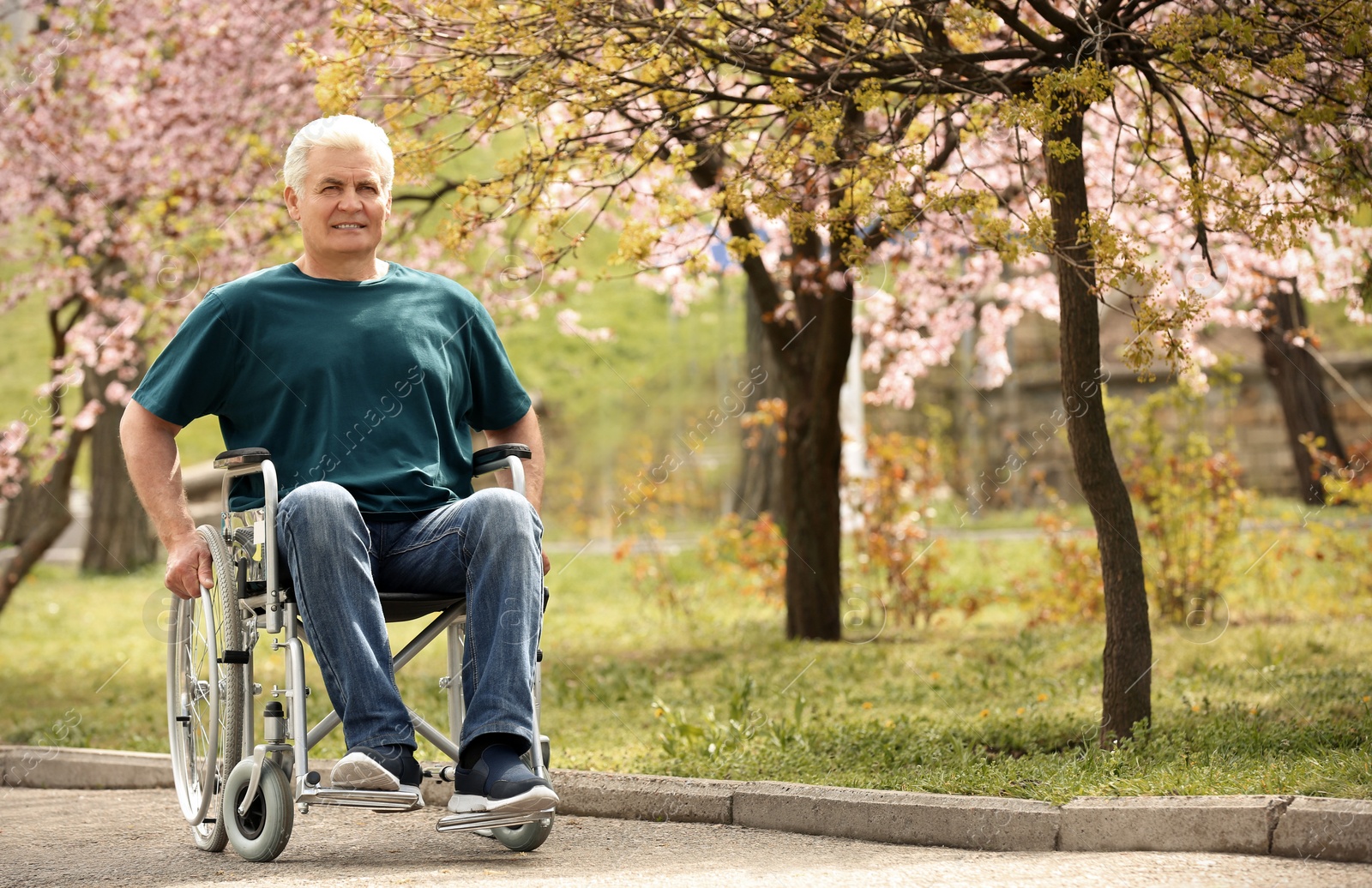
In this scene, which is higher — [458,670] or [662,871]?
[458,670]

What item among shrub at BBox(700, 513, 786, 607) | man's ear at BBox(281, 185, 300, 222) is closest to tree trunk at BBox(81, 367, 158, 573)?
shrub at BBox(700, 513, 786, 607)

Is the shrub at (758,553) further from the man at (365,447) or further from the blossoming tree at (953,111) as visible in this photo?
the man at (365,447)

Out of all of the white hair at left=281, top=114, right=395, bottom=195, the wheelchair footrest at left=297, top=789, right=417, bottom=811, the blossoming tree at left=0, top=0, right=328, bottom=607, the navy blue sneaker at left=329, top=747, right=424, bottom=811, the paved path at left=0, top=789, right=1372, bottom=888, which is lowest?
the paved path at left=0, top=789, right=1372, bottom=888

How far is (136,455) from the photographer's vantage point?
3533mm

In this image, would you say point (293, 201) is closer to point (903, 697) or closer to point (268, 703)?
point (268, 703)

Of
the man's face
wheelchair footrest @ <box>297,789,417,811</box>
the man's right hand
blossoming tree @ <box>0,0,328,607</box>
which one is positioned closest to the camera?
wheelchair footrest @ <box>297,789,417,811</box>

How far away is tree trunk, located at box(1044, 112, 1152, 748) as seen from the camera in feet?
14.3

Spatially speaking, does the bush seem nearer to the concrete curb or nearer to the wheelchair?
the concrete curb

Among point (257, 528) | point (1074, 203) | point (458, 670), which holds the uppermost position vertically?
point (1074, 203)

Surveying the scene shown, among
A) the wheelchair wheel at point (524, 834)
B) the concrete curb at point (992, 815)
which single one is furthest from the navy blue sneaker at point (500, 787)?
the concrete curb at point (992, 815)

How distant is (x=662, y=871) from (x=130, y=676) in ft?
19.7

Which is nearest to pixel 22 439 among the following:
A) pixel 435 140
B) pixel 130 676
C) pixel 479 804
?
pixel 130 676

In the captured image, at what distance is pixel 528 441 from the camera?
154 inches

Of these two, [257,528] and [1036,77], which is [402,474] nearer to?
[257,528]
